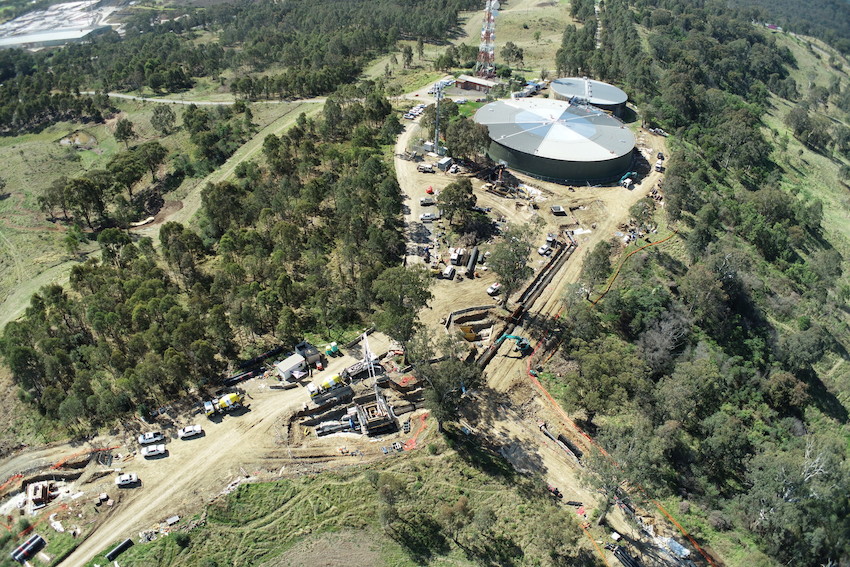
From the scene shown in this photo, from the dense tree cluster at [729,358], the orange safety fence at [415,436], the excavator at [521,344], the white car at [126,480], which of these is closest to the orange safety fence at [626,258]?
the dense tree cluster at [729,358]

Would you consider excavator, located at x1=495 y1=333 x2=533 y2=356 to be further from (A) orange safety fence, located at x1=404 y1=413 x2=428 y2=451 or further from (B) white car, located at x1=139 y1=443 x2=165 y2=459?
(B) white car, located at x1=139 y1=443 x2=165 y2=459

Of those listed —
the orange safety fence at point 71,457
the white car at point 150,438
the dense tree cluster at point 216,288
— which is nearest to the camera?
the orange safety fence at point 71,457

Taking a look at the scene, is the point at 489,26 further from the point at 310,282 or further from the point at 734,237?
the point at 310,282

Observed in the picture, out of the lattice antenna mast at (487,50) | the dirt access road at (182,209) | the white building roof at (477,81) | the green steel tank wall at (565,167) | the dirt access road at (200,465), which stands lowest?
the dirt access road at (182,209)

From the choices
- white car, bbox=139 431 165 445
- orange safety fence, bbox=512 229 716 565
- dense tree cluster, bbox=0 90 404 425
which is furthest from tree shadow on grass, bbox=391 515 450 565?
white car, bbox=139 431 165 445

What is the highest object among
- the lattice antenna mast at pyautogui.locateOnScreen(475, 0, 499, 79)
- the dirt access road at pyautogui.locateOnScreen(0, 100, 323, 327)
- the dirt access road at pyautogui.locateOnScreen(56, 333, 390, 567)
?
the lattice antenna mast at pyautogui.locateOnScreen(475, 0, 499, 79)

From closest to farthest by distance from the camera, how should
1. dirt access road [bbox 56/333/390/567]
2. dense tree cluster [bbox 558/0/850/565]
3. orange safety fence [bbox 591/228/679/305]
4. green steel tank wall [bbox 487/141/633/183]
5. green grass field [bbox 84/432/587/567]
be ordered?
green grass field [bbox 84/432/587/567]
dense tree cluster [bbox 558/0/850/565]
dirt access road [bbox 56/333/390/567]
orange safety fence [bbox 591/228/679/305]
green steel tank wall [bbox 487/141/633/183]

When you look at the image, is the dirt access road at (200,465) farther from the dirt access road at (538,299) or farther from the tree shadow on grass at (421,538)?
the dirt access road at (538,299)
